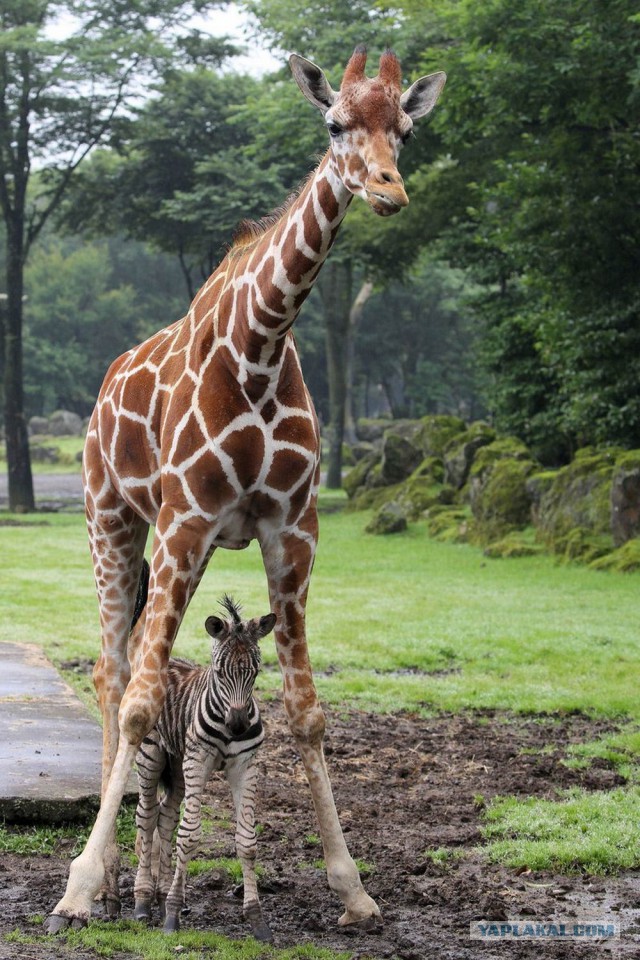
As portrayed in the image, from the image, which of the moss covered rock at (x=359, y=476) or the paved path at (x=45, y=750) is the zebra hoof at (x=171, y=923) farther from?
the moss covered rock at (x=359, y=476)

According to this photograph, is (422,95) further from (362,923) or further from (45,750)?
(45,750)

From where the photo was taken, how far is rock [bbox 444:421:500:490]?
24875mm

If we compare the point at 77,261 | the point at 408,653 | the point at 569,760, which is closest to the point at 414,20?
the point at 408,653

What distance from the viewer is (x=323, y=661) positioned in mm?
11188

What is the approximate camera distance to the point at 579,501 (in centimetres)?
1841

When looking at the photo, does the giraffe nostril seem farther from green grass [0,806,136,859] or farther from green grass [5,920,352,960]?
green grass [0,806,136,859]

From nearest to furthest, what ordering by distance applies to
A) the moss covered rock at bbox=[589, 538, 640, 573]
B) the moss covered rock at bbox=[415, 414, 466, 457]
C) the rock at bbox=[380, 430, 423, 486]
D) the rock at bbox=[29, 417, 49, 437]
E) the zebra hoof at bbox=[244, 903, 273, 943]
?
the zebra hoof at bbox=[244, 903, 273, 943], the moss covered rock at bbox=[589, 538, 640, 573], the moss covered rock at bbox=[415, 414, 466, 457], the rock at bbox=[380, 430, 423, 486], the rock at bbox=[29, 417, 49, 437]

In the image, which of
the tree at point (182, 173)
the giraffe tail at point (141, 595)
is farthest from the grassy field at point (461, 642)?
the tree at point (182, 173)

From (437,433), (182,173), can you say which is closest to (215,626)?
(437,433)

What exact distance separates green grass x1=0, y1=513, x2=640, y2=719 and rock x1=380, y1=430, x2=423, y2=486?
794cm

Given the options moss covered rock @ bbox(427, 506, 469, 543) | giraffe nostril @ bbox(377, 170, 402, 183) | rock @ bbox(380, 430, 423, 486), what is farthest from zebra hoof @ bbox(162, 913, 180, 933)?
rock @ bbox(380, 430, 423, 486)

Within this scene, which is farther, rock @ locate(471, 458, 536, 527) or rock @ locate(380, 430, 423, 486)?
rock @ locate(380, 430, 423, 486)

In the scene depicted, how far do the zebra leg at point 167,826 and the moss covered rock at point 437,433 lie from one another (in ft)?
72.9

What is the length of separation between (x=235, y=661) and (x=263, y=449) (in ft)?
2.99
